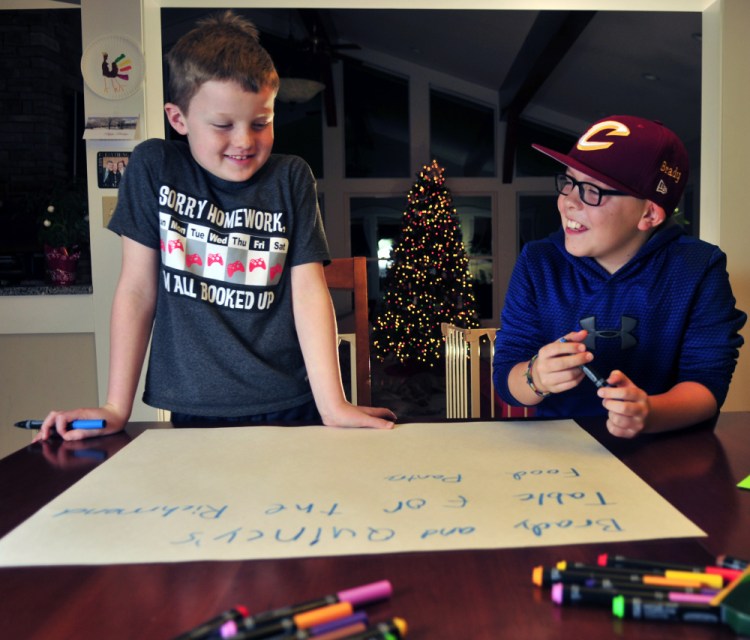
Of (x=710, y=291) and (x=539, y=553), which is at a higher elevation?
(x=710, y=291)

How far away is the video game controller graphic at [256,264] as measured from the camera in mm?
1063

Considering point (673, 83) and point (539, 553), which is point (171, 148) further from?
point (673, 83)

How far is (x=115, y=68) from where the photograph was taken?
2.66 meters

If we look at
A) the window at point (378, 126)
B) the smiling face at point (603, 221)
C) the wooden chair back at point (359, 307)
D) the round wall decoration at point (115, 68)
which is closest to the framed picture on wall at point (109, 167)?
the round wall decoration at point (115, 68)

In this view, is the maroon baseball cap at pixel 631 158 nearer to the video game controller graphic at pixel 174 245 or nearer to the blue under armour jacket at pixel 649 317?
the blue under armour jacket at pixel 649 317

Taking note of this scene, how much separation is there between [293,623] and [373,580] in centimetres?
10

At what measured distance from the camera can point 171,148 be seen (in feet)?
3.58

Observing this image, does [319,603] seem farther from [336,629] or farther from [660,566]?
[660,566]

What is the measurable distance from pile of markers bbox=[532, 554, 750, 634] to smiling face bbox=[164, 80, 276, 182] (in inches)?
28.8

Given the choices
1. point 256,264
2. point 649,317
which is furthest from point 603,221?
point 256,264

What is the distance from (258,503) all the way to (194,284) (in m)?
0.50

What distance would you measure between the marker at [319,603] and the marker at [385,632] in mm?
41

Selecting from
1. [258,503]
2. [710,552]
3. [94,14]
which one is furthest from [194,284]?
[94,14]

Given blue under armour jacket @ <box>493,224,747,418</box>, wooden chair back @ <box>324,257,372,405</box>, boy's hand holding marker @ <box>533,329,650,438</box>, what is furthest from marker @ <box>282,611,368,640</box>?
wooden chair back @ <box>324,257,372,405</box>
